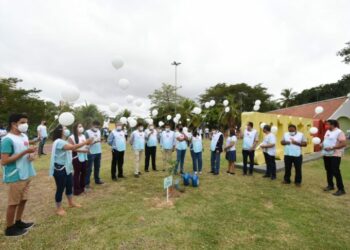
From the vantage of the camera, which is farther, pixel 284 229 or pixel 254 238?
pixel 284 229

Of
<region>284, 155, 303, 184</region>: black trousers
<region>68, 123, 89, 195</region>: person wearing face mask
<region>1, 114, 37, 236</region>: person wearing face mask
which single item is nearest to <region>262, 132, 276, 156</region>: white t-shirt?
<region>284, 155, 303, 184</region>: black trousers

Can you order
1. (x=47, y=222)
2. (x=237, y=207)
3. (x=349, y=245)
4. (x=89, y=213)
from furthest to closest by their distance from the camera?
1. (x=237, y=207)
2. (x=89, y=213)
3. (x=47, y=222)
4. (x=349, y=245)

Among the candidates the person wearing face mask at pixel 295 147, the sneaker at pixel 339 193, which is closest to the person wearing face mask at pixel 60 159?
the person wearing face mask at pixel 295 147

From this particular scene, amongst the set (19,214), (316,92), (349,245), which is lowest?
(349,245)

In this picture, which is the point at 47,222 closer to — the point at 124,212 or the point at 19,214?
the point at 19,214

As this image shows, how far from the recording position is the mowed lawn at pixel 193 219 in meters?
3.10

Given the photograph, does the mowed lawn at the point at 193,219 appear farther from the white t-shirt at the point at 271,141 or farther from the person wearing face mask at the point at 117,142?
the white t-shirt at the point at 271,141

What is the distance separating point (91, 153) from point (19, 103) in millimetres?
24199

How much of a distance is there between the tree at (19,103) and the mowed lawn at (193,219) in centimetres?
1899

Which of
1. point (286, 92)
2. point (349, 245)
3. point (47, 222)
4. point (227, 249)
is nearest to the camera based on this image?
point (227, 249)

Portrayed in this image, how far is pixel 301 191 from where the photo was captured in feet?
18.3

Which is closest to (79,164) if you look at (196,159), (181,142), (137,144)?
(137,144)

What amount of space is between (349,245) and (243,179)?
3.55 meters

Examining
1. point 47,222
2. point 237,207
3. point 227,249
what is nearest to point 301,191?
point 237,207
